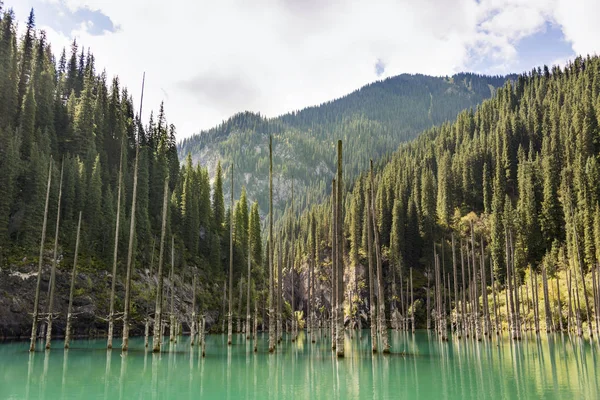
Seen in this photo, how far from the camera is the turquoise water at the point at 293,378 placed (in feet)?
55.9

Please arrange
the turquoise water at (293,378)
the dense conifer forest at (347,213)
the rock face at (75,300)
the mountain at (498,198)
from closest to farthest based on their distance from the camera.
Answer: the turquoise water at (293,378) → the rock face at (75,300) → the dense conifer forest at (347,213) → the mountain at (498,198)

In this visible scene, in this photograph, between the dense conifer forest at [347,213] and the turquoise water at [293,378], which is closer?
the turquoise water at [293,378]

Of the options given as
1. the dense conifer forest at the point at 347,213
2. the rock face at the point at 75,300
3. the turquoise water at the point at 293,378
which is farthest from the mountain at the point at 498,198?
the turquoise water at the point at 293,378

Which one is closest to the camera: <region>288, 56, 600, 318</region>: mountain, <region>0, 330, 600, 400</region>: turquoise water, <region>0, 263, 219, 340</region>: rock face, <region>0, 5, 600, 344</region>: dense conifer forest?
<region>0, 330, 600, 400</region>: turquoise water

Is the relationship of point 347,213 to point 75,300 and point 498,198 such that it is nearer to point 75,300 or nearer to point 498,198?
point 498,198

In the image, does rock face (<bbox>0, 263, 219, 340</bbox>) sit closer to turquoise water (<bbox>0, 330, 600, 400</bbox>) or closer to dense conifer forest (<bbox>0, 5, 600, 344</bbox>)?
dense conifer forest (<bbox>0, 5, 600, 344</bbox>)

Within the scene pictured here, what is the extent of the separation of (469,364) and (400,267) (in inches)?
3096

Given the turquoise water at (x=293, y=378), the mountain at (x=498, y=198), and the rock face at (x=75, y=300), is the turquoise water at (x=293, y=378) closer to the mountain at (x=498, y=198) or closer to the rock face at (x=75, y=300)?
the rock face at (x=75, y=300)

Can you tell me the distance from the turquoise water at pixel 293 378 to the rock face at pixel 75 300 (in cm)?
1753

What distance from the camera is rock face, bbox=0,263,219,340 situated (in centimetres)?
4688

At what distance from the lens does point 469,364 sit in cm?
2820

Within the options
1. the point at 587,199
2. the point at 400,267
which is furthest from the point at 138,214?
the point at 587,199

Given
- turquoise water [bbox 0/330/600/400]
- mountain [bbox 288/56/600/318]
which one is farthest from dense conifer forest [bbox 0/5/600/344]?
turquoise water [bbox 0/330/600/400]

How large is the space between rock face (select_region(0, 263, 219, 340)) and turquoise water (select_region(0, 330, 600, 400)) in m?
17.5
